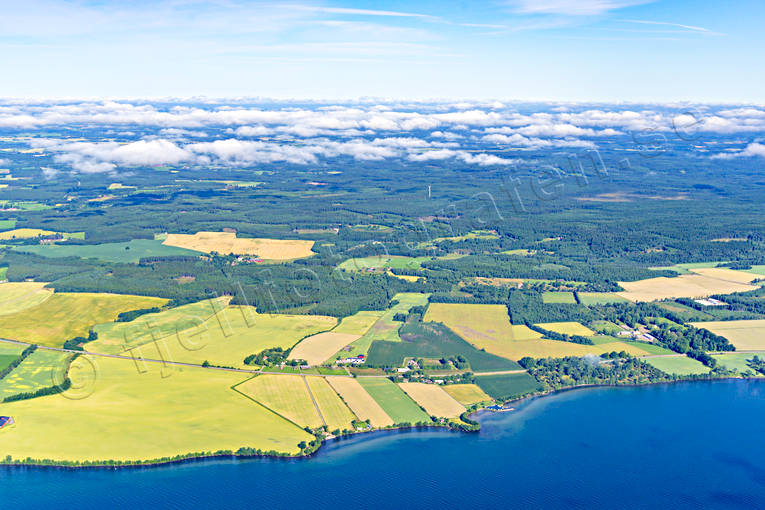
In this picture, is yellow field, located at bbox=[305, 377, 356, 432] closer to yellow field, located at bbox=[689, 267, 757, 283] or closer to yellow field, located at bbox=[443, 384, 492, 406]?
yellow field, located at bbox=[443, 384, 492, 406]

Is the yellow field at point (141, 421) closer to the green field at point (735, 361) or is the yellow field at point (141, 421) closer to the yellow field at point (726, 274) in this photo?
the green field at point (735, 361)

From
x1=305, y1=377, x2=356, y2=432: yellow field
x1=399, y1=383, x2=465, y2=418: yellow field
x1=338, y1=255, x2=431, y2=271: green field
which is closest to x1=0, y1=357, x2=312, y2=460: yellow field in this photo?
x1=305, y1=377, x2=356, y2=432: yellow field

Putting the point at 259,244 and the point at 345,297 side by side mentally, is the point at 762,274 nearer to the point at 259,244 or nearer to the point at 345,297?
the point at 345,297

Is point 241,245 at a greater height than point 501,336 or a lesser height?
greater

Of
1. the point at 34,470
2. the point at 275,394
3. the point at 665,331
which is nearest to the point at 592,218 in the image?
the point at 665,331

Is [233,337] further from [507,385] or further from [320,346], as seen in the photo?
[507,385]

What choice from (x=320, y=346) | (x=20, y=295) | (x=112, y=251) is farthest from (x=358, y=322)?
(x=112, y=251)

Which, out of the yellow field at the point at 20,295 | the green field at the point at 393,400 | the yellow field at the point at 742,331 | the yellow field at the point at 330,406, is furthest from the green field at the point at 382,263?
the yellow field at the point at 742,331
